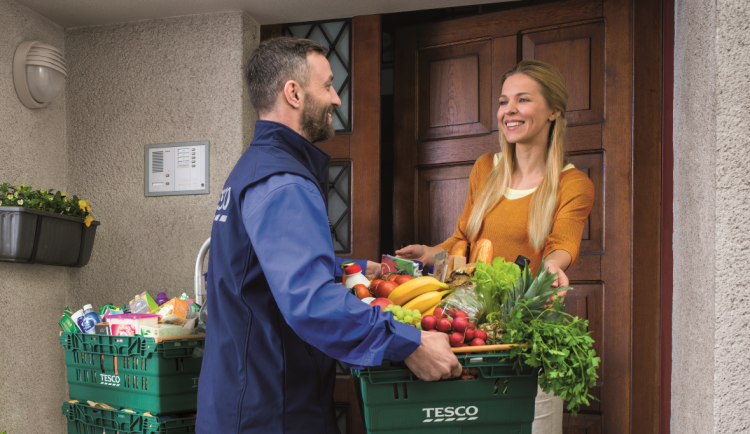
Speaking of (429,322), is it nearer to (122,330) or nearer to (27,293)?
(122,330)

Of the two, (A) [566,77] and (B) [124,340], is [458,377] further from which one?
(A) [566,77]

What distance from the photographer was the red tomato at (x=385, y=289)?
5.38 ft

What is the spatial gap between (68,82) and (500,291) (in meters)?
3.17

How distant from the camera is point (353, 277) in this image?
1696mm

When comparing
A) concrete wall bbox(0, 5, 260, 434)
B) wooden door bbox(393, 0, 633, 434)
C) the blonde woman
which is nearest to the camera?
the blonde woman

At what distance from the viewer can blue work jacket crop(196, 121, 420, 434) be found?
1.31 m

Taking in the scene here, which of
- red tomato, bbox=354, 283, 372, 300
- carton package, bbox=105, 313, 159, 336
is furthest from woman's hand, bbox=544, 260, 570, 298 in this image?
carton package, bbox=105, 313, 159, 336

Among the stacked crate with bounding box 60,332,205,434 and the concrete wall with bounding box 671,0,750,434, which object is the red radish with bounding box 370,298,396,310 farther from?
the concrete wall with bounding box 671,0,750,434

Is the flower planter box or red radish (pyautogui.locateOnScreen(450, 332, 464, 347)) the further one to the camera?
the flower planter box

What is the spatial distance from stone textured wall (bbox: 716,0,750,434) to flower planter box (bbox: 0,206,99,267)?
299 cm

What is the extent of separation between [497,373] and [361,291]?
46 centimetres

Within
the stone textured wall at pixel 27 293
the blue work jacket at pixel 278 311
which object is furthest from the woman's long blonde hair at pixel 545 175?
the stone textured wall at pixel 27 293

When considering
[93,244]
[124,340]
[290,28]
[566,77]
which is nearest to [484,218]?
[566,77]

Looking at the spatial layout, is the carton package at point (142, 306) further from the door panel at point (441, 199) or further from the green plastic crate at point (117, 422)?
the door panel at point (441, 199)
